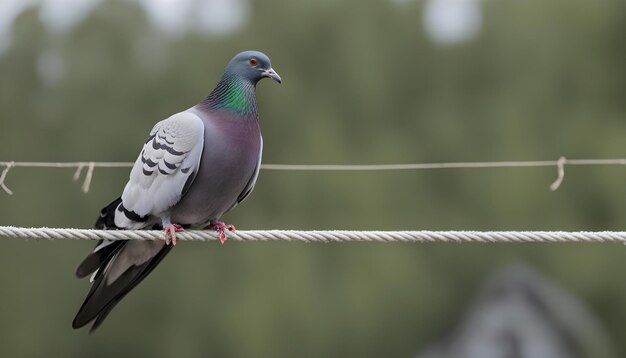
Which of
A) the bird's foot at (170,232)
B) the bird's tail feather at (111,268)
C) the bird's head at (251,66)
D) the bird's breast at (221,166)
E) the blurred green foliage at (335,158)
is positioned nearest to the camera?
the bird's foot at (170,232)

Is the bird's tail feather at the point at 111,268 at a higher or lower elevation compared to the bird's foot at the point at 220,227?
lower

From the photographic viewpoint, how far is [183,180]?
14.3 feet

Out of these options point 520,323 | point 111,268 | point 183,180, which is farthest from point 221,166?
point 520,323

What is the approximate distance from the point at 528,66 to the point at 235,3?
140 inches

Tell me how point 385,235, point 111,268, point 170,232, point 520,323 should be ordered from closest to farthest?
point 385,235, point 170,232, point 111,268, point 520,323

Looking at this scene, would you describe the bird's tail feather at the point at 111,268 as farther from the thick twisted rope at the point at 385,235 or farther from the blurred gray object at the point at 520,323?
the blurred gray object at the point at 520,323

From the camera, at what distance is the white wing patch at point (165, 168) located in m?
4.35

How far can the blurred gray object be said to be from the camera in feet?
37.8

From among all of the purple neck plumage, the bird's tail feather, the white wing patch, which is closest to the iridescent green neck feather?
the purple neck plumage

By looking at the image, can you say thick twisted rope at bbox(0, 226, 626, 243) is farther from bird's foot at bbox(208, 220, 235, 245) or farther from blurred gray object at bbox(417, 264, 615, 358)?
blurred gray object at bbox(417, 264, 615, 358)

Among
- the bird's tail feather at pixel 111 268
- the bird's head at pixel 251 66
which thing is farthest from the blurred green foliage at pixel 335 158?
the bird's head at pixel 251 66

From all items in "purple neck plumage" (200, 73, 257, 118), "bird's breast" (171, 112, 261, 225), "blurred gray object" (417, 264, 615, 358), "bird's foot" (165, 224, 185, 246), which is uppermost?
"purple neck plumage" (200, 73, 257, 118)

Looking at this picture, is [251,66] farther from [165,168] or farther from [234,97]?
[165,168]

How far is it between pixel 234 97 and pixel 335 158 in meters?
7.38
